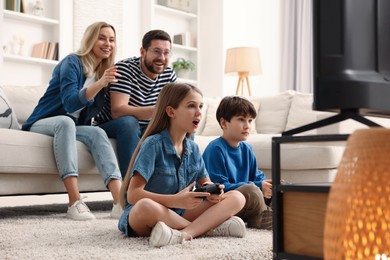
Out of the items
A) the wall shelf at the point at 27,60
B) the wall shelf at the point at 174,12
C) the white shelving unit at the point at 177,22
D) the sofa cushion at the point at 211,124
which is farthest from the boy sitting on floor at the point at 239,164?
the wall shelf at the point at 174,12

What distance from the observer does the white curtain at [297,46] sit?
6.55 metres

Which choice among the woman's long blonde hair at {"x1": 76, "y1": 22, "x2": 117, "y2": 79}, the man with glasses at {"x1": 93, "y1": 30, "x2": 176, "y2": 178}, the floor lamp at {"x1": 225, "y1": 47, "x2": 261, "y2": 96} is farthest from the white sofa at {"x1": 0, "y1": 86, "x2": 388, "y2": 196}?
the floor lamp at {"x1": 225, "y1": 47, "x2": 261, "y2": 96}

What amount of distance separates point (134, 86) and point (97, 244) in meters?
1.28

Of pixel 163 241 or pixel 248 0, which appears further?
pixel 248 0

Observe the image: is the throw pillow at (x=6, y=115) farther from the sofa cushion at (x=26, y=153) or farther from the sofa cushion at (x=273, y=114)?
the sofa cushion at (x=273, y=114)

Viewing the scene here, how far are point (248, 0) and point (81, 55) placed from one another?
407cm

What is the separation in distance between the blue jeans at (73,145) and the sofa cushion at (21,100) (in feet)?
1.83

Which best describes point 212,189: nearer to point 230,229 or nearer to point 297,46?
point 230,229

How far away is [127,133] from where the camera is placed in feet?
9.18

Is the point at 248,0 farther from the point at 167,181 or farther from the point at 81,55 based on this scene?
the point at 167,181

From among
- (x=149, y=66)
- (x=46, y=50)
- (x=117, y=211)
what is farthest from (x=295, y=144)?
(x=46, y=50)

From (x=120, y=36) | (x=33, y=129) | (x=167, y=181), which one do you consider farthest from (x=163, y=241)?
(x=120, y=36)

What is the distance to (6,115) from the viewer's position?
2.94 m

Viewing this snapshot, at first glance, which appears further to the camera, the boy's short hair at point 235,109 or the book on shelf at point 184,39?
the book on shelf at point 184,39
